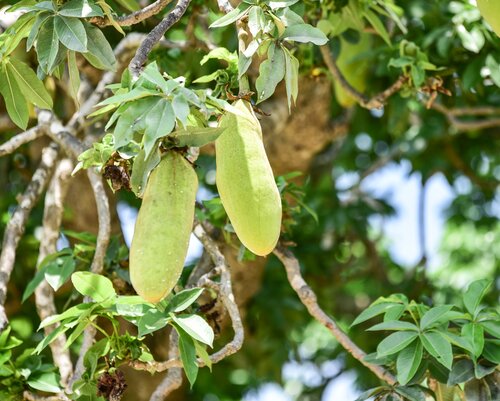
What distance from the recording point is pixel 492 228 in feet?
17.6

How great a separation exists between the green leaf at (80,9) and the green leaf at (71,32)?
2 centimetres

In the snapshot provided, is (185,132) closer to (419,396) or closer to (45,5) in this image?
(45,5)

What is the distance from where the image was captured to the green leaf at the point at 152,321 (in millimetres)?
1930

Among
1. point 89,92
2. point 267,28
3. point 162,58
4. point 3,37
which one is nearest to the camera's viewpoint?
point 267,28

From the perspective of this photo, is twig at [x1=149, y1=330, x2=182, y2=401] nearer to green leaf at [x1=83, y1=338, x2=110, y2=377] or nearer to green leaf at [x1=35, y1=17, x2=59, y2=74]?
green leaf at [x1=83, y1=338, x2=110, y2=377]

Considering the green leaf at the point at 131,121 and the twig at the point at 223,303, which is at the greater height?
the green leaf at the point at 131,121

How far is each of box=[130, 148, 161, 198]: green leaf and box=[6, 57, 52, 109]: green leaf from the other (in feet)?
1.81

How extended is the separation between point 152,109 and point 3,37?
0.65 metres

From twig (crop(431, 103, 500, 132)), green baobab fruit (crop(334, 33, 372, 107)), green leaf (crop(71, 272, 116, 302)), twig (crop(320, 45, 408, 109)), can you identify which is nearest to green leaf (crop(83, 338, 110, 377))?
green leaf (crop(71, 272, 116, 302))

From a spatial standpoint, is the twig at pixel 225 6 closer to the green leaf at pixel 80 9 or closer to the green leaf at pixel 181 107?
the green leaf at pixel 80 9

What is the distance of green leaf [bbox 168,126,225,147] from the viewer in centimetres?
170

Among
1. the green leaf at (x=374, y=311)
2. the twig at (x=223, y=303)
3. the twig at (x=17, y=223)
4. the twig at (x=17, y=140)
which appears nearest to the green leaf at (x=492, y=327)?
the green leaf at (x=374, y=311)

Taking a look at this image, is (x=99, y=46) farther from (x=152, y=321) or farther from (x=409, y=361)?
(x=409, y=361)

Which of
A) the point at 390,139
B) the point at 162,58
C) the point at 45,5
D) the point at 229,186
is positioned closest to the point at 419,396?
the point at 229,186
